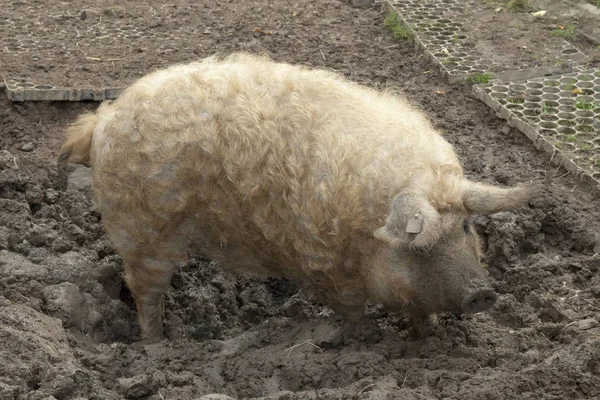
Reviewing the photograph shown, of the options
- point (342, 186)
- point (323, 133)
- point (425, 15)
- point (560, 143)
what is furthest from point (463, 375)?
point (425, 15)

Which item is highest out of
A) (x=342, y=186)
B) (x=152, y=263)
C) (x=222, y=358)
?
(x=342, y=186)

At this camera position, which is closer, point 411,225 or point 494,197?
point 411,225

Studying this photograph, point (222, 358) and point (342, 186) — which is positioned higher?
point (342, 186)

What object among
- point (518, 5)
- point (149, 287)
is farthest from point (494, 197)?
point (518, 5)

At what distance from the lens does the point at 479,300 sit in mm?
4773

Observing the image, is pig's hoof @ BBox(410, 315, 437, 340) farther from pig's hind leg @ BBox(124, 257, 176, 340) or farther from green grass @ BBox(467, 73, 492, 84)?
green grass @ BBox(467, 73, 492, 84)

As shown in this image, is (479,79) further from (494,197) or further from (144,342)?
(144,342)

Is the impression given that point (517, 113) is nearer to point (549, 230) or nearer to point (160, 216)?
point (549, 230)

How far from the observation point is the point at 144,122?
5316 mm

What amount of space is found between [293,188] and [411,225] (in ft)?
2.51

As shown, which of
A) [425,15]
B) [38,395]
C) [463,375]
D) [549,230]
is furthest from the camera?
[425,15]

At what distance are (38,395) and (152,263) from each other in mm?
1466

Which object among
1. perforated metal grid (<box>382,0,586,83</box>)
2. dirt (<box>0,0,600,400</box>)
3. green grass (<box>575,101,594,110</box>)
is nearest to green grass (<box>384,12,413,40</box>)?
perforated metal grid (<box>382,0,586,83</box>)

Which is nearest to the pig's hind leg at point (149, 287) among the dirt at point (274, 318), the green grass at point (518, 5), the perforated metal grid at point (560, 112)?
the dirt at point (274, 318)
